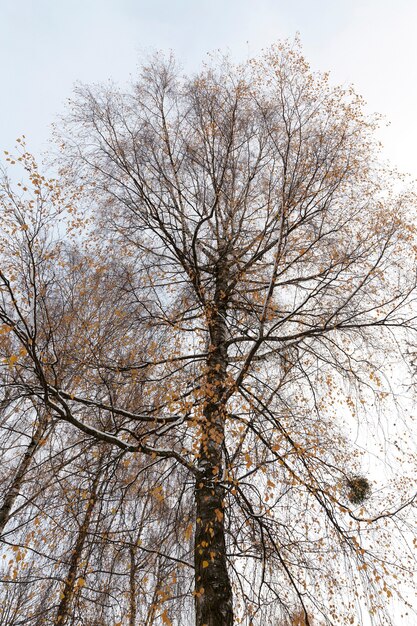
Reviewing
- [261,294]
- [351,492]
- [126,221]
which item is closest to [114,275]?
[126,221]

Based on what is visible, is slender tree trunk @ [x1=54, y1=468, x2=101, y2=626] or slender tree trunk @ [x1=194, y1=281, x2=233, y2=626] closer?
slender tree trunk @ [x1=194, y1=281, x2=233, y2=626]

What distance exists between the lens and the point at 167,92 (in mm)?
6766

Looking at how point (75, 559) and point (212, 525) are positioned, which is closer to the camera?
point (212, 525)

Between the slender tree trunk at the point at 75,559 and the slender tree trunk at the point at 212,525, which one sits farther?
the slender tree trunk at the point at 75,559

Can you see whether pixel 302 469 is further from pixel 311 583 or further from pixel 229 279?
pixel 229 279

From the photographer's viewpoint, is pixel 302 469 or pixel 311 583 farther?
pixel 302 469

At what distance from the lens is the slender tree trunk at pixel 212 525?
282 cm

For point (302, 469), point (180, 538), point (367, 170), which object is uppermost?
point (367, 170)

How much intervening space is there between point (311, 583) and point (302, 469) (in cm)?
100

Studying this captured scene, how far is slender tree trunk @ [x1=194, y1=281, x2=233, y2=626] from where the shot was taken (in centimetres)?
282

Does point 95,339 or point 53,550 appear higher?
point 95,339

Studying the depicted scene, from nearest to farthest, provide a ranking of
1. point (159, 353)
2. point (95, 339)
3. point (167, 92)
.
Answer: point (95, 339) < point (159, 353) < point (167, 92)

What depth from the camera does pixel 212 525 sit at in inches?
128

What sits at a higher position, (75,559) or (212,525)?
(212,525)
